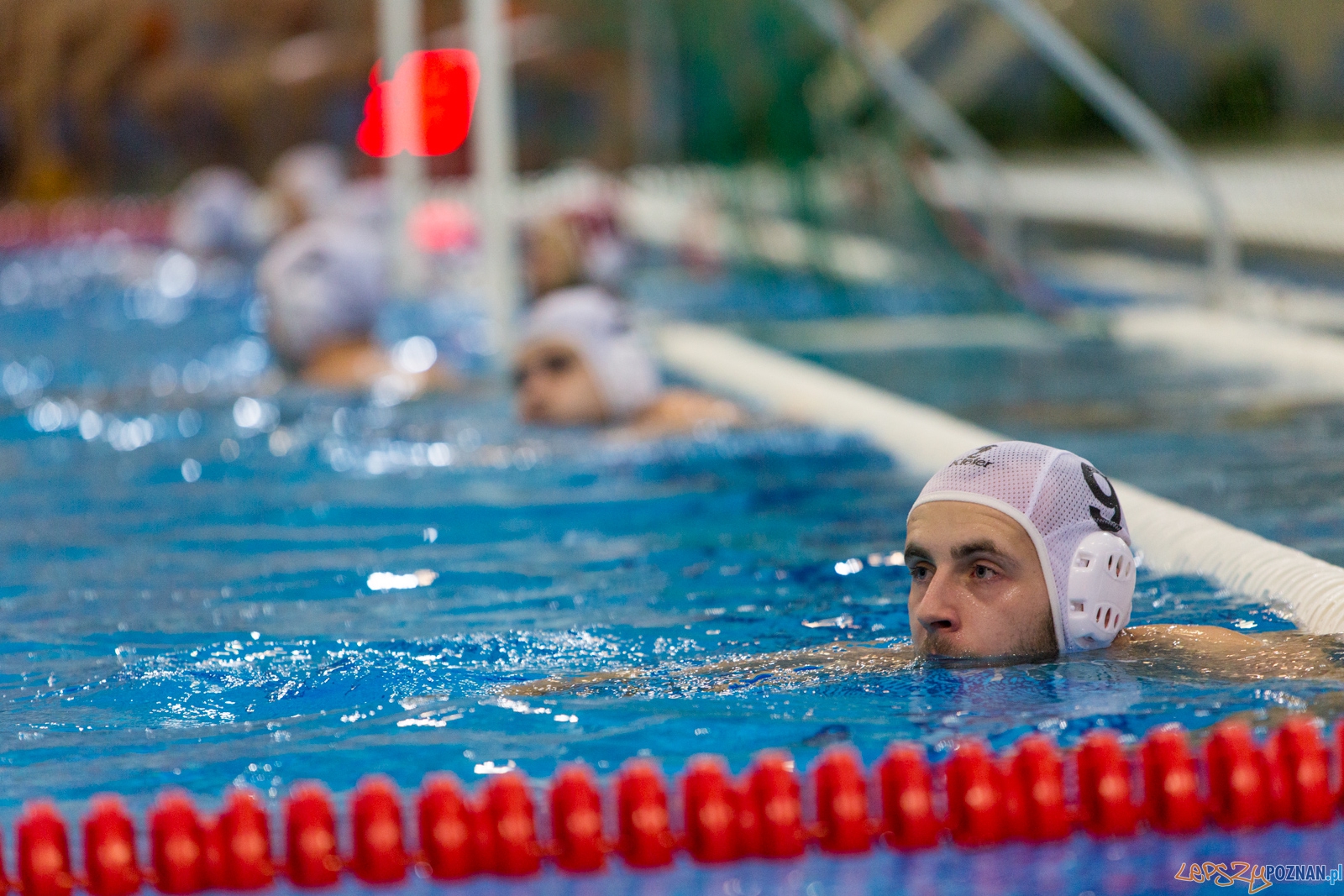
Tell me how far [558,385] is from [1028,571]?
352 cm

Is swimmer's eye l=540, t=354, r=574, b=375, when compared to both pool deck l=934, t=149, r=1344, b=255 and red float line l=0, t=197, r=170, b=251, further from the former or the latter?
red float line l=0, t=197, r=170, b=251

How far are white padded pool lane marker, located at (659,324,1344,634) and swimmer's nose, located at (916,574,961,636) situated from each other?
0.85 m

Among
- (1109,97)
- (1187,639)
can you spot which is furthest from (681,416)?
(1187,639)

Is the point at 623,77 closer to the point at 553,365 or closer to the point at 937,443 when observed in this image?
the point at 553,365

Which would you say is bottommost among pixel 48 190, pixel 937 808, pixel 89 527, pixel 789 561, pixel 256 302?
pixel 937 808

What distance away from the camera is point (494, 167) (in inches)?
318

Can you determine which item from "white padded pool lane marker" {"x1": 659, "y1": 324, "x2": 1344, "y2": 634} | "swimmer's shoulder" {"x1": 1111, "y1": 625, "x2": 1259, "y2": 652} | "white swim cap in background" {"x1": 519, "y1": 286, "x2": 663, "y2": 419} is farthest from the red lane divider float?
"white swim cap in background" {"x1": 519, "y1": 286, "x2": 663, "y2": 419}

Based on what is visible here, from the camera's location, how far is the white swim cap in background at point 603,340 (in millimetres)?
6176

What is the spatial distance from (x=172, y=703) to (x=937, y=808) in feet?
4.96

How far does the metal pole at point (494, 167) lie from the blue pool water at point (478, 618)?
1024mm

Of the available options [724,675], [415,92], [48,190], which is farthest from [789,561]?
[48,190]

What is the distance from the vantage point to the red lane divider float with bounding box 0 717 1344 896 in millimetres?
2369

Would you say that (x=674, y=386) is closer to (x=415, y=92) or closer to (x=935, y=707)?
(x=415, y=92)

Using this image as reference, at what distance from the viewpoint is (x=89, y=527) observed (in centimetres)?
529
